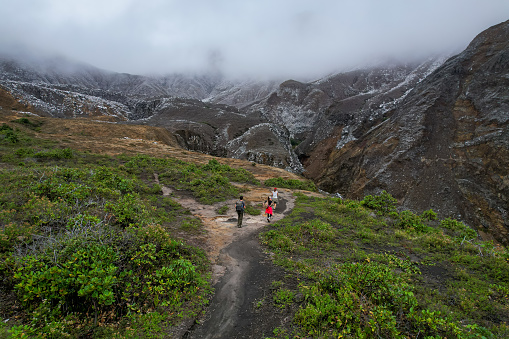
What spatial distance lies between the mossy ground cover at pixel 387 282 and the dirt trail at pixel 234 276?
1.65 feet

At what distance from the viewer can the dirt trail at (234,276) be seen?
4.51 m

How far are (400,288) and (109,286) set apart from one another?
5.58m

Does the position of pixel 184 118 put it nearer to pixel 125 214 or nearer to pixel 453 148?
pixel 453 148

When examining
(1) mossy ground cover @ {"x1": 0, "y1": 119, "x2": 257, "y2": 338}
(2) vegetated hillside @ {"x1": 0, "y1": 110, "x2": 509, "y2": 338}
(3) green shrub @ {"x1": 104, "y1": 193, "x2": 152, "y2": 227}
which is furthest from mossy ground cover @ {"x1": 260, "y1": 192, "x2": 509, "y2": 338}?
(3) green shrub @ {"x1": 104, "y1": 193, "x2": 152, "y2": 227}

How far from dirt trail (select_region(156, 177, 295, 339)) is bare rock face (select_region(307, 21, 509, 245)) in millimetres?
24088

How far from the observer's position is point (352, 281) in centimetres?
522

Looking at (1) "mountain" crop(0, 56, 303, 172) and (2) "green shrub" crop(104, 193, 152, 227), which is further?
(1) "mountain" crop(0, 56, 303, 172)

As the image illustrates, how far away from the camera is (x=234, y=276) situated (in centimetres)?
639

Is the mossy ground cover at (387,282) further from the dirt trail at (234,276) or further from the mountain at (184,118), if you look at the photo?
the mountain at (184,118)

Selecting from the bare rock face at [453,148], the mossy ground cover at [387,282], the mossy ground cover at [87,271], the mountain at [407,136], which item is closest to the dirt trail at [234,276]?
the mossy ground cover at [87,271]

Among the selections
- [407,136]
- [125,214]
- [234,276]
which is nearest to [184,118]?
[407,136]

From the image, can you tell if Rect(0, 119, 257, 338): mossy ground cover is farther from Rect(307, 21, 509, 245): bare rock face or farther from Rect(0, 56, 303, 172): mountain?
Rect(0, 56, 303, 172): mountain

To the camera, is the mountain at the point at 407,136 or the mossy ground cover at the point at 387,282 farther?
the mountain at the point at 407,136

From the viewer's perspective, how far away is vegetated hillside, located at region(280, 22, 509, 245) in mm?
24156
